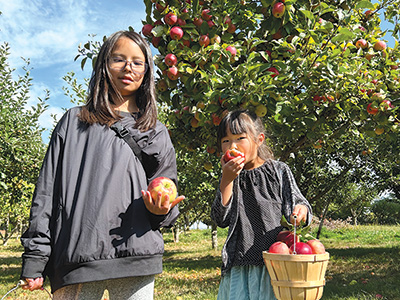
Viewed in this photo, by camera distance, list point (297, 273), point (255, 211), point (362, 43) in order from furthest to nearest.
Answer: point (362, 43) → point (255, 211) → point (297, 273)

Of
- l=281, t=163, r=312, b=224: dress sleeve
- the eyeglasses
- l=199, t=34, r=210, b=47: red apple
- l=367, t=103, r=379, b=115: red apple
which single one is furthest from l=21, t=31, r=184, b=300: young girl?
l=367, t=103, r=379, b=115: red apple

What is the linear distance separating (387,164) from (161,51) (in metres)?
7.88

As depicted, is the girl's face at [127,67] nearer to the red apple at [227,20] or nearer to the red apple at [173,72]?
the red apple at [173,72]

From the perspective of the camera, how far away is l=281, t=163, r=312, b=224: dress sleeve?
2.02 m

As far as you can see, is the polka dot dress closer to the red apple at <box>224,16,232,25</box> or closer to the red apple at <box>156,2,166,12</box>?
the red apple at <box>224,16,232,25</box>

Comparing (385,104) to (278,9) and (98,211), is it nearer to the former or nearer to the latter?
(278,9)

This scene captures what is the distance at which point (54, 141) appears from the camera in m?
1.56

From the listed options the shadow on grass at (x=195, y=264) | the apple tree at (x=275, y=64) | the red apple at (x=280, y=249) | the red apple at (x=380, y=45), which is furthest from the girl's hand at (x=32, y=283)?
the shadow on grass at (x=195, y=264)

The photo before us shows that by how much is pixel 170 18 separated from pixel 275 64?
92 centimetres

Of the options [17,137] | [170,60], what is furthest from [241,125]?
[17,137]

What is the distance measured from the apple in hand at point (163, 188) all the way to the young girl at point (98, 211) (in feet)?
0.08

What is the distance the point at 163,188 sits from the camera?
1494 mm

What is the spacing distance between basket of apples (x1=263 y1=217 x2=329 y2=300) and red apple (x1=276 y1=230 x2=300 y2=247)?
2.5 inches

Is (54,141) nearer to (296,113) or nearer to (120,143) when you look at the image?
(120,143)
